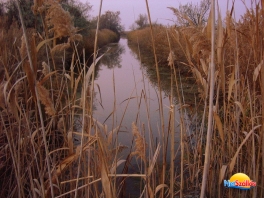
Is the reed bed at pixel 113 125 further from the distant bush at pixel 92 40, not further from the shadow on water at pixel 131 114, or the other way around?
the distant bush at pixel 92 40

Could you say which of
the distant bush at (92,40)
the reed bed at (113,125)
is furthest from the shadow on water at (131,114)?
the distant bush at (92,40)

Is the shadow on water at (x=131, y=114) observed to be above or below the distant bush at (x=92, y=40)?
below

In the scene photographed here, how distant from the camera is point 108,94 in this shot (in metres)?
3.29

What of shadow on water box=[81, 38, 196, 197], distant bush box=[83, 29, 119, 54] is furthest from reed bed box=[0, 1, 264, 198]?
distant bush box=[83, 29, 119, 54]

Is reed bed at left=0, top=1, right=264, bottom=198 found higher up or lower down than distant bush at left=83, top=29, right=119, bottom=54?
lower down

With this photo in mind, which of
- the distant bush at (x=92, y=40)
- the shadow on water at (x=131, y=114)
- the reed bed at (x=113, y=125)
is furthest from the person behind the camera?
the distant bush at (x=92, y=40)

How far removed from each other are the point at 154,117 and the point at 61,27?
190 centimetres

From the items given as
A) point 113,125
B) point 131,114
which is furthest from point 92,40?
point 113,125

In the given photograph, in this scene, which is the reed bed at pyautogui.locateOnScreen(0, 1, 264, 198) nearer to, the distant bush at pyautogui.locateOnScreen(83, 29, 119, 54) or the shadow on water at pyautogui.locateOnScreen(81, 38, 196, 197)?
the shadow on water at pyautogui.locateOnScreen(81, 38, 196, 197)

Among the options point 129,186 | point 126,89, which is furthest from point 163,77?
point 129,186

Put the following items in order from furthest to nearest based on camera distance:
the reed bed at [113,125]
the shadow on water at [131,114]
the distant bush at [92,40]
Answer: the distant bush at [92,40], the shadow on water at [131,114], the reed bed at [113,125]

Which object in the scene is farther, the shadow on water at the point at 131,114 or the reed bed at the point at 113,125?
the shadow on water at the point at 131,114

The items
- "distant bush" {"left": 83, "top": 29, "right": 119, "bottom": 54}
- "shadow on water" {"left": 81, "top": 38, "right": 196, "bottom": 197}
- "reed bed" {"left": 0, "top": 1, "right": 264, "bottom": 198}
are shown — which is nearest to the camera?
"reed bed" {"left": 0, "top": 1, "right": 264, "bottom": 198}

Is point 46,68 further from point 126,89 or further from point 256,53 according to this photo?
point 126,89
